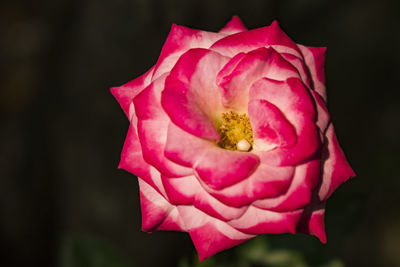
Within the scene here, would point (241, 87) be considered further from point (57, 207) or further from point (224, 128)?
point (57, 207)

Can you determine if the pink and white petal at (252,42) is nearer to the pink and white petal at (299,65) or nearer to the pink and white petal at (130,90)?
the pink and white petal at (299,65)

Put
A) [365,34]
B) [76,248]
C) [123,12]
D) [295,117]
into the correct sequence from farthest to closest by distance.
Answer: [365,34]
[123,12]
[76,248]
[295,117]

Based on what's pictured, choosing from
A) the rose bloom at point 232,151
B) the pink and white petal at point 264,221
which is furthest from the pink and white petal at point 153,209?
the pink and white petal at point 264,221

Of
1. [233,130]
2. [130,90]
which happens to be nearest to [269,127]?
[233,130]

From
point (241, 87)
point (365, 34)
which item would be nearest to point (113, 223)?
point (241, 87)

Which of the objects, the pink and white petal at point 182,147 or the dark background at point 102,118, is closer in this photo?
the pink and white petal at point 182,147
